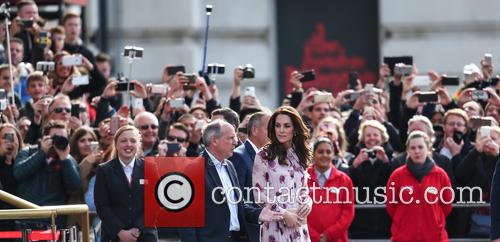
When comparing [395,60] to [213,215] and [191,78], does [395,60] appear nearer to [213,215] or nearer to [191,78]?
[191,78]

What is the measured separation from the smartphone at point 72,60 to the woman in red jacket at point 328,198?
3.12 meters

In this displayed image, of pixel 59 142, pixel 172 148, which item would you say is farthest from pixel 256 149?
pixel 59 142

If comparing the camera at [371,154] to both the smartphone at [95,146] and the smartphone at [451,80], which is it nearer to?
the smartphone at [451,80]

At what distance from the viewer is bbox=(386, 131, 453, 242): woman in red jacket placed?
16.8 meters

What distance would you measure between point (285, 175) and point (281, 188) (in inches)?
4.1

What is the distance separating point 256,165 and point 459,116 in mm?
3601

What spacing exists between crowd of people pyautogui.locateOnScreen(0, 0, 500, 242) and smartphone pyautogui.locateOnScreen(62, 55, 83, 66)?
14 mm

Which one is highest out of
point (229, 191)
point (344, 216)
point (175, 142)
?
point (175, 142)

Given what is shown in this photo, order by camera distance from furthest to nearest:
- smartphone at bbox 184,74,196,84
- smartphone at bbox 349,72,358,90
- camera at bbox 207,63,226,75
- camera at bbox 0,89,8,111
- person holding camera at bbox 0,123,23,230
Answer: smartphone at bbox 349,72,358,90, camera at bbox 207,63,226,75, smartphone at bbox 184,74,196,84, camera at bbox 0,89,8,111, person holding camera at bbox 0,123,23,230

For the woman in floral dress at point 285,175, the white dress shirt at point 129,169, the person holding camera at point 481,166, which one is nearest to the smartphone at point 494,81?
the person holding camera at point 481,166

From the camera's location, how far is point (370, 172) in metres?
17.3

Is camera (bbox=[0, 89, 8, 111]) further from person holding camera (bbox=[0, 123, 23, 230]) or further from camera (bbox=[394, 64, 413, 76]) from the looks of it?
camera (bbox=[394, 64, 413, 76])

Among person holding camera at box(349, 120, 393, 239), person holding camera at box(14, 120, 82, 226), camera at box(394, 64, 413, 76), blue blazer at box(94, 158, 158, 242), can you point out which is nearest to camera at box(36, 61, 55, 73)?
person holding camera at box(14, 120, 82, 226)

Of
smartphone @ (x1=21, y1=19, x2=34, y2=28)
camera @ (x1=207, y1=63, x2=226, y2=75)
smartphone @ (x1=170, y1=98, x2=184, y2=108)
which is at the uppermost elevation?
smartphone @ (x1=21, y1=19, x2=34, y2=28)
